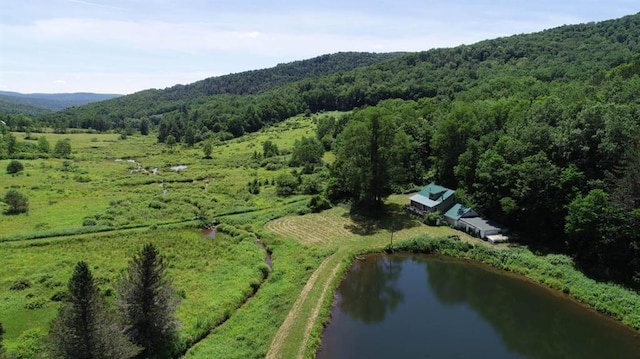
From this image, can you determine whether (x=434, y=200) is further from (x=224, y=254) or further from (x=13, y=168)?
(x=13, y=168)

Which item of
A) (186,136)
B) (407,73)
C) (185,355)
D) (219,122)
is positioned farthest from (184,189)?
(407,73)

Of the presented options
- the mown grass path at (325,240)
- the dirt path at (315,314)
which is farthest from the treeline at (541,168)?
the dirt path at (315,314)

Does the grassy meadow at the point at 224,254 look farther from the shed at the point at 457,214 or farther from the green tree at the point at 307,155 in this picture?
the green tree at the point at 307,155

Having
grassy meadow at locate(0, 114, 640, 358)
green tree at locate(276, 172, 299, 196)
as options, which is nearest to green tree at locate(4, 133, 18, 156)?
grassy meadow at locate(0, 114, 640, 358)

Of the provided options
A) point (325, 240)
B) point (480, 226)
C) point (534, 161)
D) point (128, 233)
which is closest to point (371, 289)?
point (325, 240)

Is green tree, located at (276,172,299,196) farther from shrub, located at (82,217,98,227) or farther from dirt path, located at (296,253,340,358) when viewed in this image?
dirt path, located at (296,253,340,358)

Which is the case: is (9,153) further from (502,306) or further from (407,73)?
(407,73)
